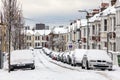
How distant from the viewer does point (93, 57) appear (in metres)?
35.5

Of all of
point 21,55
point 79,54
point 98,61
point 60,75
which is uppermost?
point 21,55

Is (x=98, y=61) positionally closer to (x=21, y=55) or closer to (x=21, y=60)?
(x=21, y=60)

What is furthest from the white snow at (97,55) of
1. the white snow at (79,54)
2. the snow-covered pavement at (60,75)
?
the white snow at (79,54)

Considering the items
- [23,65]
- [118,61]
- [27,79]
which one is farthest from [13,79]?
[118,61]

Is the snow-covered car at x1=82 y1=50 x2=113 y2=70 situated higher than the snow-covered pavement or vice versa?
the snow-covered car at x1=82 y1=50 x2=113 y2=70

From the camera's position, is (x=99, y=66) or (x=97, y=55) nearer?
(x=99, y=66)

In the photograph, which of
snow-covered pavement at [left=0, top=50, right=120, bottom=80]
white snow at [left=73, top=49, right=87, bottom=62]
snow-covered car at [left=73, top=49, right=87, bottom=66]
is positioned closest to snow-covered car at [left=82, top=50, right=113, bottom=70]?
snow-covered pavement at [left=0, top=50, right=120, bottom=80]

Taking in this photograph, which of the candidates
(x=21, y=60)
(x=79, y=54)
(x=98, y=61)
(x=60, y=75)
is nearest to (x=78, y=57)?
(x=79, y=54)

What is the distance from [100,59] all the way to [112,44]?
2760 centimetres

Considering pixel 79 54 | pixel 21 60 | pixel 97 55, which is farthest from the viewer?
pixel 79 54

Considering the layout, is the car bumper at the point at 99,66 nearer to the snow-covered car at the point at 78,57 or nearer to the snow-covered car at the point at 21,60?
the snow-covered car at the point at 21,60

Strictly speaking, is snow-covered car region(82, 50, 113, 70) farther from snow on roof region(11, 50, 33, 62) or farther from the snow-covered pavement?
snow on roof region(11, 50, 33, 62)

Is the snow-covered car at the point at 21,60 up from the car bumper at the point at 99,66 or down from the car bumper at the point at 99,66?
up

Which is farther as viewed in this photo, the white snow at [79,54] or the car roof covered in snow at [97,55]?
the white snow at [79,54]
